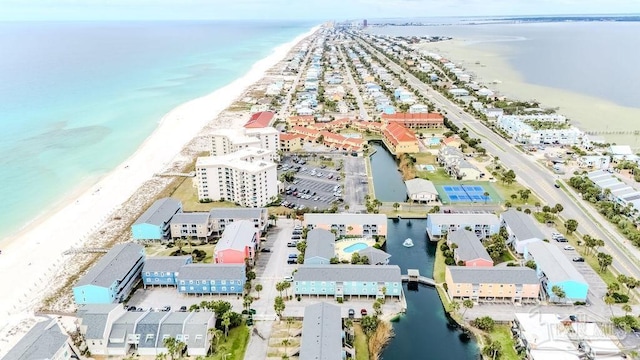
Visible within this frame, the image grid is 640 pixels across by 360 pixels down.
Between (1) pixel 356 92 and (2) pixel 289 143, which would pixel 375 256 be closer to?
(2) pixel 289 143

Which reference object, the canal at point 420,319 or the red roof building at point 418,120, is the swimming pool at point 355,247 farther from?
the red roof building at point 418,120

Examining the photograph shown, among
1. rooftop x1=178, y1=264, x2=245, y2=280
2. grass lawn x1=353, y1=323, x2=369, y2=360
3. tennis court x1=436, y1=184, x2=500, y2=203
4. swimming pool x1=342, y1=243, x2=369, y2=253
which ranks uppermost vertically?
rooftop x1=178, y1=264, x2=245, y2=280

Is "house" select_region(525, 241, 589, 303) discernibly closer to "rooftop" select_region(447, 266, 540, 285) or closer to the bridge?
"rooftop" select_region(447, 266, 540, 285)

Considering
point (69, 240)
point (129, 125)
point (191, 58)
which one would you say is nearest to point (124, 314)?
point (69, 240)

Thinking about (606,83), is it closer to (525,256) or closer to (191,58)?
(525,256)

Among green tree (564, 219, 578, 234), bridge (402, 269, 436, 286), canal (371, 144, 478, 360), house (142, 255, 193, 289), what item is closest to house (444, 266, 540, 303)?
canal (371, 144, 478, 360)

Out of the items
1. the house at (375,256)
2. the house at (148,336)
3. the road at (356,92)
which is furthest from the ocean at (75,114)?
the house at (375,256)
